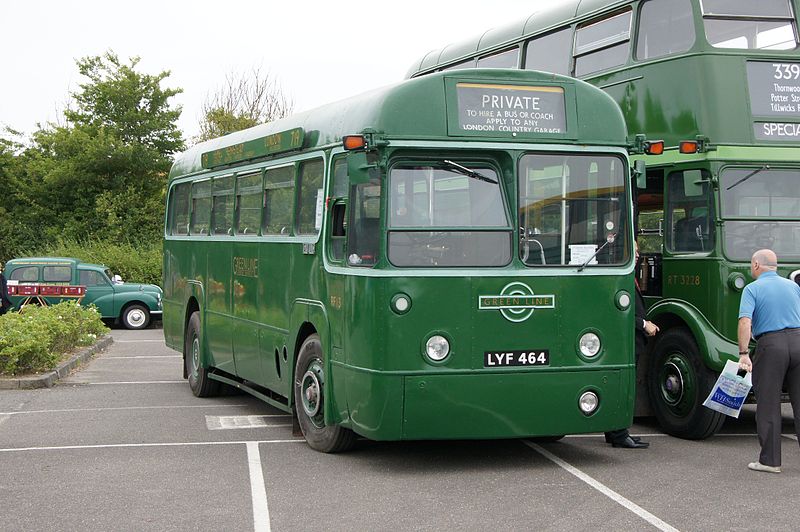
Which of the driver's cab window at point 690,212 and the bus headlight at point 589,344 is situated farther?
the driver's cab window at point 690,212

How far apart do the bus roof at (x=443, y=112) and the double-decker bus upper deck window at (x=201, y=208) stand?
13.9 feet

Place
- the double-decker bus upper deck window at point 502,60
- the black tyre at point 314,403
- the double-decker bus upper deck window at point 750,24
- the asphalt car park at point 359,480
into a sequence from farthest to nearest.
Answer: the double-decker bus upper deck window at point 502,60
the double-decker bus upper deck window at point 750,24
the black tyre at point 314,403
the asphalt car park at point 359,480

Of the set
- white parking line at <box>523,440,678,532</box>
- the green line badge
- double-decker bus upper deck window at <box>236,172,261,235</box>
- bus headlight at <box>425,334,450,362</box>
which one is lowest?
white parking line at <box>523,440,678,532</box>

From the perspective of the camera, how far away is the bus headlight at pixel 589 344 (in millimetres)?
9180

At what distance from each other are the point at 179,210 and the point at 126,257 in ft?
70.4

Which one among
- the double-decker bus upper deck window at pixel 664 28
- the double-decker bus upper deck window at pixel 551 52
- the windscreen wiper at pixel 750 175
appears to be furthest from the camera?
the double-decker bus upper deck window at pixel 551 52

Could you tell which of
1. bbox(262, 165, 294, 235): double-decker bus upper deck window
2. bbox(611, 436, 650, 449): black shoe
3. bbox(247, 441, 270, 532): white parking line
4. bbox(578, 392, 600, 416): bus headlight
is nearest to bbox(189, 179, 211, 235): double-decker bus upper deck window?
bbox(262, 165, 294, 235): double-decker bus upper deck window

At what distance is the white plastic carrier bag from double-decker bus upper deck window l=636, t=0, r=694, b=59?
3411 mm

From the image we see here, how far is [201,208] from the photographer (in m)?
14.6

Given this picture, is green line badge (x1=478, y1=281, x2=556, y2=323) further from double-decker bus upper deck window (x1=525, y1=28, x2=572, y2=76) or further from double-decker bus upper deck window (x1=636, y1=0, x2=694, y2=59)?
double-decker bus upper deck window (x1=525, y1=28, x2=572, y2=76)

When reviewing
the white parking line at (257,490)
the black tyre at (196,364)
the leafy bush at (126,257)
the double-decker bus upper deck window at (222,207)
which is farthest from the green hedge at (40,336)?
the leafy bush at (126,257)

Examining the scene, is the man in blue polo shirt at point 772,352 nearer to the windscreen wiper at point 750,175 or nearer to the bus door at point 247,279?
the windscreen wiper at point 750,175

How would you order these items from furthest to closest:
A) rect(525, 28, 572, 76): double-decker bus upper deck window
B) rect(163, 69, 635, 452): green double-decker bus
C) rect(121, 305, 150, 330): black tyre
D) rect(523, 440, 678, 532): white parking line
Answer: rect(121, 305, 150, 330): black tyre
rect(525, 28, 572, 76): double-decker bus upper deck window
rect(163, 69, 635, 452): green double-decker bus
rect(523, 440, 678, 532): white parking line

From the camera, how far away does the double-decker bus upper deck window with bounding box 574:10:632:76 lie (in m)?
12.4
